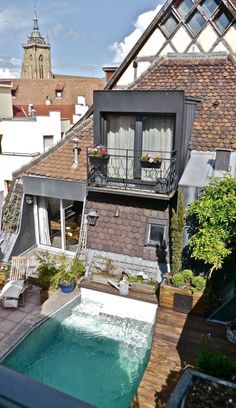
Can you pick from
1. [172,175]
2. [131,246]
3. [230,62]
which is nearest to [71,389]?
[131,246]

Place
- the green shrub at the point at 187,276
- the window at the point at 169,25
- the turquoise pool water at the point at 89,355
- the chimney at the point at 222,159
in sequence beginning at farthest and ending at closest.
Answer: the window at the point at 169,25 → the chimney at the point at 222,159 → the green shrub at the point at 187,276 → the turquoise pool water at the point at 89,355

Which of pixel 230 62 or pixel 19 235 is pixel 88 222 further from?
pixel 230 62

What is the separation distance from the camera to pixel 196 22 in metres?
12.4

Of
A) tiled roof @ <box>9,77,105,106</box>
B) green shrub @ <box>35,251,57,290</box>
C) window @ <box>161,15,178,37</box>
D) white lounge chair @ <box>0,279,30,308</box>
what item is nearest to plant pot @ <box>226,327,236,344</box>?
green shrub @ <box>35,251,57,290</box>

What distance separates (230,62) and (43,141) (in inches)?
402

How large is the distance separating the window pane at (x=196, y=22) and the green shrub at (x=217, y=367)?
11593 millimetres

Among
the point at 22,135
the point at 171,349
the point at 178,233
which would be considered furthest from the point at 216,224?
the point at 22,135

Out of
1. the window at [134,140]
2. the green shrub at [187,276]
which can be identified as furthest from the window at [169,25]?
the green shrub at [187,276]

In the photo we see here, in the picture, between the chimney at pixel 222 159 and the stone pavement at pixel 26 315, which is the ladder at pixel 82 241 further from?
the chimney at pixel 222 159

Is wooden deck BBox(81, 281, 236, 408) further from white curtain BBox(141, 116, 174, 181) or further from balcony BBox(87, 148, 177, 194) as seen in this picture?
white curtain BBox(141, 116, 174, 181)

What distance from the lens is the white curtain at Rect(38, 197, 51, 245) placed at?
12448 millimetres

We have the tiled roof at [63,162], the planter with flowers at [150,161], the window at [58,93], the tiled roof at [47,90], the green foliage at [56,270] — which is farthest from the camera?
the window at [58,93]

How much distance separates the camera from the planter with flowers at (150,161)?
1001 cm

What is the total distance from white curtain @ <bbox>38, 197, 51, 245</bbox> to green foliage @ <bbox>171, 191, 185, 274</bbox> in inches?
215
